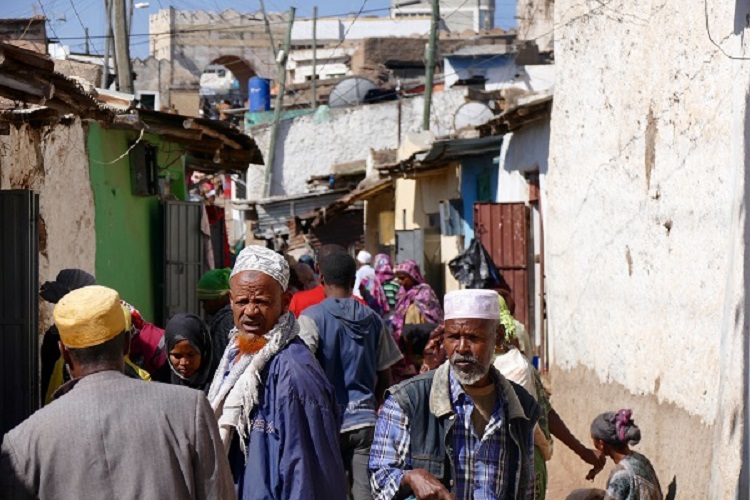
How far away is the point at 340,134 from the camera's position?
35.3 metres

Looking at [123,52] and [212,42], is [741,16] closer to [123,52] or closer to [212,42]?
→ [123,52]

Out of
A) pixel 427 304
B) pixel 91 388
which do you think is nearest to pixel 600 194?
pixel 427 304

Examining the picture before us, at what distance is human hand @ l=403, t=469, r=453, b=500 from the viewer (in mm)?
4438

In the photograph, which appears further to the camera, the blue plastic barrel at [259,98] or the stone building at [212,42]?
the stone building at [212,42]

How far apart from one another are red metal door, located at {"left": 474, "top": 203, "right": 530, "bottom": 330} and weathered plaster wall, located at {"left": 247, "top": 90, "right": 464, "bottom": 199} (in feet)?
54.8

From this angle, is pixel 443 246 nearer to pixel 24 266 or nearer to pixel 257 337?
pixel 24 266

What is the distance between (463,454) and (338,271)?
10.5 ft

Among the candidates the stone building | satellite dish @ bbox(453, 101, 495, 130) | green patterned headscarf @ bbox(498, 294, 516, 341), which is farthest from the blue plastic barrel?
green patterned headscarf @ bbox(498, 294, 516, 341)

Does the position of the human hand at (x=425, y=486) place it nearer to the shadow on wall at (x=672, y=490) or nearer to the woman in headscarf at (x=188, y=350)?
the woman in headscarf at (x=188, y=350)

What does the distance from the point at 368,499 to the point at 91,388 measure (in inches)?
131

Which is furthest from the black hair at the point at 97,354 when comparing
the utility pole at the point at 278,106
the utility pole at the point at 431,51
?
the utility pole at the point at 278,106

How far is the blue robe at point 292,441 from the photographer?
183 inches

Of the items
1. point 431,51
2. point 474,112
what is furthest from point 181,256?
point 431,51

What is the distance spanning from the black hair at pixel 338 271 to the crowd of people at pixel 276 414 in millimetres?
403
